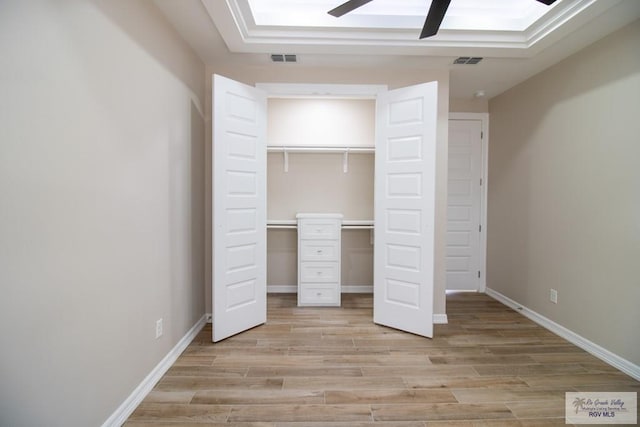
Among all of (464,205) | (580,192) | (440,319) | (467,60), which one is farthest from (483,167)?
(440,319)

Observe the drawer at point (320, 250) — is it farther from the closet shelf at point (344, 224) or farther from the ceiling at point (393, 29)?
the ceiling at point (393, 29)

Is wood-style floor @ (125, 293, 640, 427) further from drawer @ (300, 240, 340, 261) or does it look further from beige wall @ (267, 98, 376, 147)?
beige wall @ (267, 98, 376, 147)

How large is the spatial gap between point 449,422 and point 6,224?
2300mm

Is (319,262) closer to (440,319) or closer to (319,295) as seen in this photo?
(319,295)

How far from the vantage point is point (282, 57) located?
2.75 m

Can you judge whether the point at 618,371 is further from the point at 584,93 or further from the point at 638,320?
the point at 584,93

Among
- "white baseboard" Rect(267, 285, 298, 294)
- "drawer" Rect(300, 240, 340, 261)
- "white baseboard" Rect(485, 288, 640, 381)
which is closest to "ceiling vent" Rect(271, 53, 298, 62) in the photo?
"drawer" Rect(300, 240, 340, 261)

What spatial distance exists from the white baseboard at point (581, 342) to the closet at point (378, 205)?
1257 mm

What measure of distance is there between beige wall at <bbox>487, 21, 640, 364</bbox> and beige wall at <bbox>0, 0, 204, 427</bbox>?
11.3 feet

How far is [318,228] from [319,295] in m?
0.80

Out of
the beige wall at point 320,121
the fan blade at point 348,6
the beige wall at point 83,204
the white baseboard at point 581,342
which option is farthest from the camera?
the beige wall at point 320,121

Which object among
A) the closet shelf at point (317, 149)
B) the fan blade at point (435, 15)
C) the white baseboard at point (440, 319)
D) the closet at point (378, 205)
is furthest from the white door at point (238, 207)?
the white baseboard at point (440, 319)

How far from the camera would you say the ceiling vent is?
2.71 metres

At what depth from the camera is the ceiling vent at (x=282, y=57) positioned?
2.71 m
